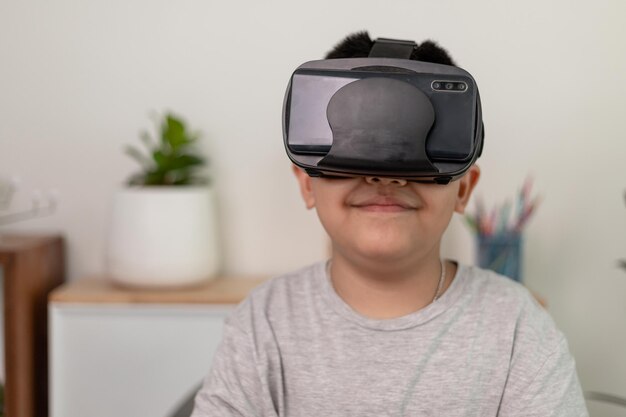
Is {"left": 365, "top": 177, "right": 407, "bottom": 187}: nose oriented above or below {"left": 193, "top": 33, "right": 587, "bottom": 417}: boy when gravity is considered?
above

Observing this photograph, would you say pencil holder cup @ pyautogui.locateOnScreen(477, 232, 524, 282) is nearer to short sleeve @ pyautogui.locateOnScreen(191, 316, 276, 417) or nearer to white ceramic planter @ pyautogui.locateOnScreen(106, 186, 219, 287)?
white ceramic planter @ pyautogui.locateOnScreen(106, 186, 219, 287)

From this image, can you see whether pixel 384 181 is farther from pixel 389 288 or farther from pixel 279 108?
pixel 279 108

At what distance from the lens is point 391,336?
0.96 m

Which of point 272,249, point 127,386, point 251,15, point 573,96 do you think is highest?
point 251,15

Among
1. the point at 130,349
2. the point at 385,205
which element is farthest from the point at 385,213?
the point at 130,349

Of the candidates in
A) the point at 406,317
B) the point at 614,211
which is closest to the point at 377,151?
the point at 406,317

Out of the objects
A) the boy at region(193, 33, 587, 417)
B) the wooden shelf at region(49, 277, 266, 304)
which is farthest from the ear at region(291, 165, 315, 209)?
the wooden shelf at region(49, 277, 266, 304)

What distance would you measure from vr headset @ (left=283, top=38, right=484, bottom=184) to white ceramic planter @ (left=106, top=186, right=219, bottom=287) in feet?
2.43

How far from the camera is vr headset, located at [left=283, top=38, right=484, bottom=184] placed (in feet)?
2.62

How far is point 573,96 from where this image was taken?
5.45 ft

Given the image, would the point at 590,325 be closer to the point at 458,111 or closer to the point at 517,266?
the point at 517,266

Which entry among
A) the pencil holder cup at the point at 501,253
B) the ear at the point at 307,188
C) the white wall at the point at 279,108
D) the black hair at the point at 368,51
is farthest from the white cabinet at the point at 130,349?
the black hair at the point at 368,51

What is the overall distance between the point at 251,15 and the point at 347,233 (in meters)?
→ 0.86

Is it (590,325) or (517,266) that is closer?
(517,266)
